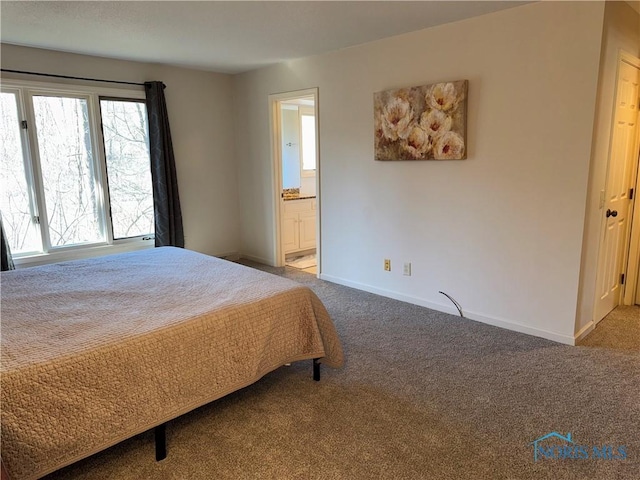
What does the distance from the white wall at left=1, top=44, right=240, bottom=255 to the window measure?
1.06ft

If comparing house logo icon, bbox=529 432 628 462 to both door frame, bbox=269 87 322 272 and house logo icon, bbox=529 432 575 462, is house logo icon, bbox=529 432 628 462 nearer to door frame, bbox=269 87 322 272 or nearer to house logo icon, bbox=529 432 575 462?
house logo icon, bbox=529 432 575 462

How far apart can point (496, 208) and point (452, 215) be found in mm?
366

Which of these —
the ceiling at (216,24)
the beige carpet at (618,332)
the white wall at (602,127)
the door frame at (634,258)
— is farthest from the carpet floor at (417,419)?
the ceiling at (216,24)

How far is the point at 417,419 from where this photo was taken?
2.21 meters

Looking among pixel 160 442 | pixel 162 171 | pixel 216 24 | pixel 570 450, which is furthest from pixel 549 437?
pixel 162 171

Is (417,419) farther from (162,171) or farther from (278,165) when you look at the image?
(162,171)

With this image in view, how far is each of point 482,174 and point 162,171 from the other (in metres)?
3.28

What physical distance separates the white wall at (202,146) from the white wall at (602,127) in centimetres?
400

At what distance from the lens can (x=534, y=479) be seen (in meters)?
1.80

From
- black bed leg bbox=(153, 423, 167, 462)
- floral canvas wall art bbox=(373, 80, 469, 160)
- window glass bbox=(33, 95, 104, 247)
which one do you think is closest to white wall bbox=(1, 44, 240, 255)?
window glass bbox=(33, 95, 104, 247)

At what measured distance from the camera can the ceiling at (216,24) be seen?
9.33 feet

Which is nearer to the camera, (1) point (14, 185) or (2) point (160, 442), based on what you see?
(2) point (160, 442)

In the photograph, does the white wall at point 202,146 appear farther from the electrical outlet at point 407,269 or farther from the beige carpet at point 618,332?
the beige carpet at point 618,332

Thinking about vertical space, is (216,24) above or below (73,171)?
above
